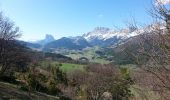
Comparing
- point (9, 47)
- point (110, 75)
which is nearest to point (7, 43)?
point (9, 47)

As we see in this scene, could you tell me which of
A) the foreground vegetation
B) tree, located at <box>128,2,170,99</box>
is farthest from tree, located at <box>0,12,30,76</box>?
tree, located at <box>128,2,170,99</box>

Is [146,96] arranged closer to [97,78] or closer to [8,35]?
[8,35]

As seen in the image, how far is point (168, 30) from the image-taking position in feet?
24.0

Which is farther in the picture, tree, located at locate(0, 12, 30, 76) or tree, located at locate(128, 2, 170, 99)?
tree, located at locate(0, 12, 30, 76)

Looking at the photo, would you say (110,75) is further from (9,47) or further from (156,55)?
(156,55)

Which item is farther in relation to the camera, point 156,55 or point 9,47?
point 9,47

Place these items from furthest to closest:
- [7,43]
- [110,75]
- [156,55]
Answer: [110,75] → [7,43] → [156,55]

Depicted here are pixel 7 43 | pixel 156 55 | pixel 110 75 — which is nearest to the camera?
pixel 156 55

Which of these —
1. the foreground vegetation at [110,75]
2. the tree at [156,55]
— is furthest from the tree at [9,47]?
the tree at [156,55]

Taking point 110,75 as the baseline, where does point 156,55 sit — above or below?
above

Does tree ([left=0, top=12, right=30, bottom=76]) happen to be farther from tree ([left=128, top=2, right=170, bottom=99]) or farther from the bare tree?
tree ([left=128, top=2, right=170, bottom=99])

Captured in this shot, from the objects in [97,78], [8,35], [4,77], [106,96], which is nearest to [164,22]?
[8,35]

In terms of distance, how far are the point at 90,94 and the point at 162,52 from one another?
51486 millimetres

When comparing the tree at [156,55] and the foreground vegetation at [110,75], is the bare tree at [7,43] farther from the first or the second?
the tree at [156,55]
